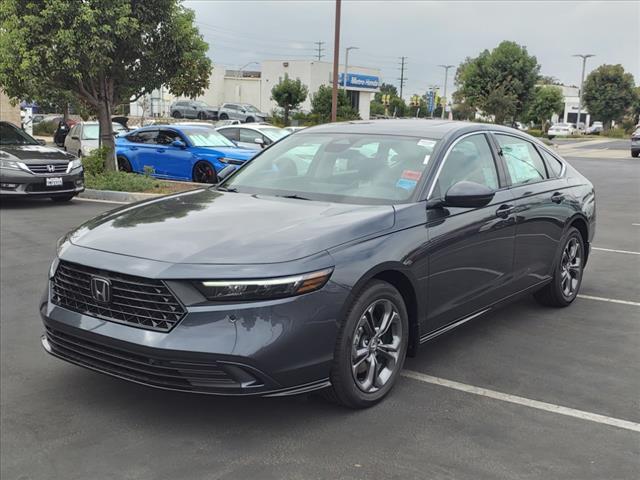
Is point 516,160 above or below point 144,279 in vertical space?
above

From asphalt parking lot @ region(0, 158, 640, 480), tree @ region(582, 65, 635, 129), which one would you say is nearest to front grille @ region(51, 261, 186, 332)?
asphalt parking lot @ region(0, 158, 640, 480)

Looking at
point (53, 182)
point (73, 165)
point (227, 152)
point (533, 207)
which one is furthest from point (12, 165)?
point (533, 207)

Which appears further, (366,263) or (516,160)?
(516,160)

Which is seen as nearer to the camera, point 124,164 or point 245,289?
point 245,289

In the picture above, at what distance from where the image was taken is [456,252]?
14.5 feet

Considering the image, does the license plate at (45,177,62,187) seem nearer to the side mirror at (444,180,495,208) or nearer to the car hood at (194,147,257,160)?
the car hood at (194,147,257,160)

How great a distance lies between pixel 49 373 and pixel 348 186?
7.48 ft

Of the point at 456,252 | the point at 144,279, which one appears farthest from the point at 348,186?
the point at 144,279

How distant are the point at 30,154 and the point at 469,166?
9653 mm

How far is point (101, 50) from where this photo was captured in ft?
42.8

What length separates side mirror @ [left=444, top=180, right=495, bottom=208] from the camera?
4.21 meters

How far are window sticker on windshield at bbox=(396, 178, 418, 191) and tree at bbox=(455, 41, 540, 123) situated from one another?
42.9 meters

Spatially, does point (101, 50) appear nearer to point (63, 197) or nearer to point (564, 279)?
point (63, 197)

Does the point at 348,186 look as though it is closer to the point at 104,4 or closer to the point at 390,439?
the point at 390,439
